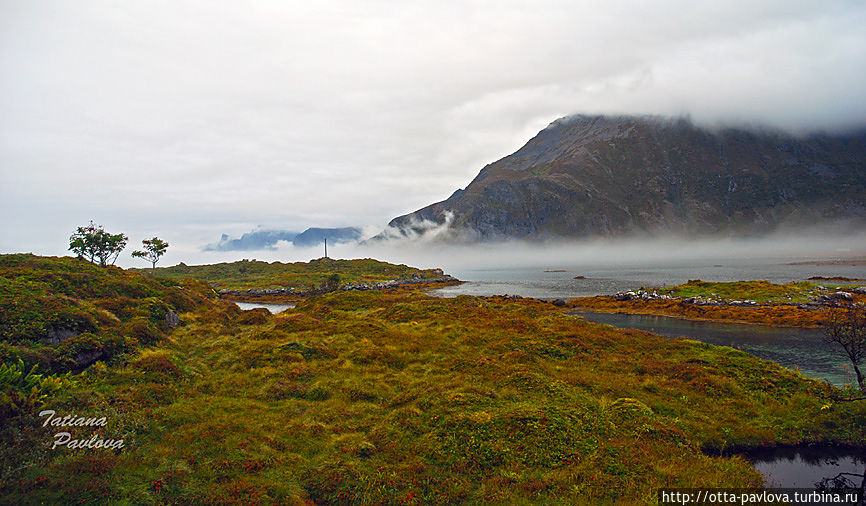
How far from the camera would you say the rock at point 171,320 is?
39375mm

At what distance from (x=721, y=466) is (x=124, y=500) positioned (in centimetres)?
2141

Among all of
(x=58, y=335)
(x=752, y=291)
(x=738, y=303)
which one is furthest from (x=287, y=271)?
(x=752, y=291)

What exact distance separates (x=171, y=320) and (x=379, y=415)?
104 feet

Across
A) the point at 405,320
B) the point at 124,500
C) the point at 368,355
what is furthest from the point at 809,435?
the point at 405,320

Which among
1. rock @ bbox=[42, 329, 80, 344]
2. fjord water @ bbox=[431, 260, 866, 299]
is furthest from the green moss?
rock @ bbox=[42, 329, 80, 344]

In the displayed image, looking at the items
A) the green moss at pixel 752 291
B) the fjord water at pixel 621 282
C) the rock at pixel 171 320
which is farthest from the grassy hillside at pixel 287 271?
the green moss at pixel 752 291

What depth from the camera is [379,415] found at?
67.2 ft

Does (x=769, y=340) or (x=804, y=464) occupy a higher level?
(x=804, y=464)

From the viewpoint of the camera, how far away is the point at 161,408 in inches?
739

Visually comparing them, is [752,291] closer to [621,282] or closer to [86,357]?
[621,282]

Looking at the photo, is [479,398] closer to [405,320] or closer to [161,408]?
[161,408]

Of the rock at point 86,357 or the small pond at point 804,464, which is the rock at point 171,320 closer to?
the rock at point 86,357

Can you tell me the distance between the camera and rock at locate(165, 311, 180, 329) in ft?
129

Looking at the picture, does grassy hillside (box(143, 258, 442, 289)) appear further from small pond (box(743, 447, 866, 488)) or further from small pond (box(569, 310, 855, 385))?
small pond (box(743, 447, 866, 488))
